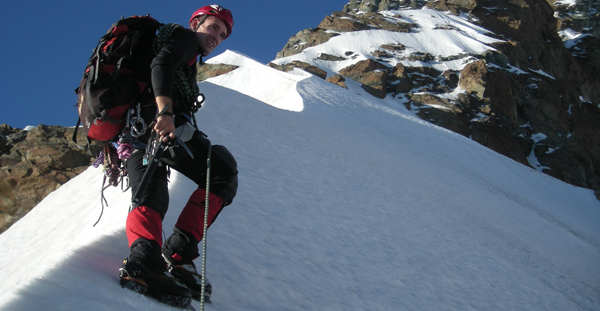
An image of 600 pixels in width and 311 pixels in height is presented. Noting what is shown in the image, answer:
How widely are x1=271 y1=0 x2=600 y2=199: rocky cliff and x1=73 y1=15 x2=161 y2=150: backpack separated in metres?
34.9

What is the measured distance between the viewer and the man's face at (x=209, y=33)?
2.58 meters

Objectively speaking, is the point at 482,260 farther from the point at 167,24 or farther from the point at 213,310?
the point at 167,24

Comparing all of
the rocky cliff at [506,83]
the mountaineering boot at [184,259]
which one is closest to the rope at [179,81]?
the mountaineering boot at [184,259]

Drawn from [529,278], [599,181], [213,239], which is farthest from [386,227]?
[599,181]

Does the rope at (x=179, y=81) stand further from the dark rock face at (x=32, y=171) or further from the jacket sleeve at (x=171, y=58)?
the dark rock face at (x=32, y=171)

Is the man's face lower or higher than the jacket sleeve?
higher

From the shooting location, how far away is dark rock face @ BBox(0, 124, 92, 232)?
30.9 feet

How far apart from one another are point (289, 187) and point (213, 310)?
3.70 meters

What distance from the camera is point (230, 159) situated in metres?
2.54

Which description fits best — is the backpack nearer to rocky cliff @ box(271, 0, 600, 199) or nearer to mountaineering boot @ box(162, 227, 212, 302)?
mountaineering boot @ box(162, 227, 212, 302)

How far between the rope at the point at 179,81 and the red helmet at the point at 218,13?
0.31 meters

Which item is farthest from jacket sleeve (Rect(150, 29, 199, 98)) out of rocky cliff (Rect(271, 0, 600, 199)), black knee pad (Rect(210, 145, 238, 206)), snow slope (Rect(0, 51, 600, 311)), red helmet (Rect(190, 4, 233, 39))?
rocky cliff (Rect(271, 0, 600, 199))

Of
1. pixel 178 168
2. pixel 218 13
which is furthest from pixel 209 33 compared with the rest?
pixel 178 168

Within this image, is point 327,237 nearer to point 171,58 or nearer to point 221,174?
point 221,174
